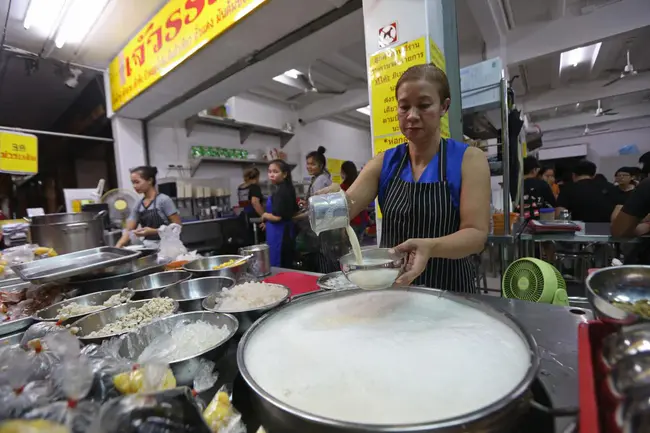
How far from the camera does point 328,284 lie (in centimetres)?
132

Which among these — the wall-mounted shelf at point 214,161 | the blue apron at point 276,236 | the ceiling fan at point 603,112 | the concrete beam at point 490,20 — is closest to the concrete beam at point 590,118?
the ceiling fan at point 603,112

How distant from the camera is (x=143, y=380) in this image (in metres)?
0.52

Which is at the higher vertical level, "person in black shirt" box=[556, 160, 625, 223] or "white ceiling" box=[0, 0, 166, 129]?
"white ceiling" box=[0, 0, 166, 129]

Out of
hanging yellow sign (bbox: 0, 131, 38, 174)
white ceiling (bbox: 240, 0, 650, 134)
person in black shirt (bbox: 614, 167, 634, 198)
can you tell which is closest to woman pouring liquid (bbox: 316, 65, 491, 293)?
white ceiling (bbox: 240, 0, 650, 134)

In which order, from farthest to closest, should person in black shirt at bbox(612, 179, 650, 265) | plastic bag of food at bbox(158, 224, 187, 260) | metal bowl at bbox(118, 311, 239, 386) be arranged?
person in black shirt at bbox(612, 179, 650, 265) < plastic bag of food at bbox(158, 224, 187, 260) < metal bowl at bbox(118, 311, 239, 386)

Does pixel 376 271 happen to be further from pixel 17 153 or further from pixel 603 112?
pixel 603 112

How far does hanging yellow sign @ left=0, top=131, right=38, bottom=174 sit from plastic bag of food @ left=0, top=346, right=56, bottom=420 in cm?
349

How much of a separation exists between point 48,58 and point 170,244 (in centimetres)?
489

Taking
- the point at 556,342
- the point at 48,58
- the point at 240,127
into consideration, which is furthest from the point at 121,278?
the point at 240,127

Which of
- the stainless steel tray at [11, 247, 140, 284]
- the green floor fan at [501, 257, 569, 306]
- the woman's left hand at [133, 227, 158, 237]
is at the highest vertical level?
the woman's left hand at [133, 227, 158, 237]

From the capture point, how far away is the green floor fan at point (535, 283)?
140cm

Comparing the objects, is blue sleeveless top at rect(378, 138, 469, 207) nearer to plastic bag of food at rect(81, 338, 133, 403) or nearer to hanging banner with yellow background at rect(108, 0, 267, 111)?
plastic bag of food at rect(81, 338, 133, 403)

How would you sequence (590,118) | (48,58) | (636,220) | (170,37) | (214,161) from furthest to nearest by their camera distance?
(590,118)
(214,161)
(48,58)
(170,37)
(636,220)

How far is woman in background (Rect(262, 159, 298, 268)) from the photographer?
3.43m
